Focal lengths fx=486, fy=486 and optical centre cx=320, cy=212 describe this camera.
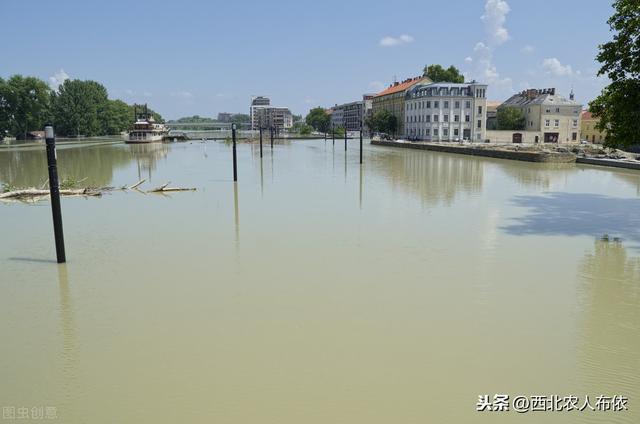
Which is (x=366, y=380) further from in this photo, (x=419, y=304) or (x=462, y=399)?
(x=419, y=304)

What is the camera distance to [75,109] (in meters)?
104

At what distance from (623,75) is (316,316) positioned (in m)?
14.1

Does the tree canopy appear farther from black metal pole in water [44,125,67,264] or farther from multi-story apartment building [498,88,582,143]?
black metal pole in water [44,125,67,264]

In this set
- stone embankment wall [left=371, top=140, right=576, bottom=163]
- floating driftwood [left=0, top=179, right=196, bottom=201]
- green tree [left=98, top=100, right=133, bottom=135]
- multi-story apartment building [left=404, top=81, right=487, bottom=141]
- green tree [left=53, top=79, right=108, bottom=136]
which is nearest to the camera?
floating driftwood [left=0, top=179, right=196, bottom=201]

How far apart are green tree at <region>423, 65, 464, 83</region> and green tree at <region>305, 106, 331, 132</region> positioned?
228 feet

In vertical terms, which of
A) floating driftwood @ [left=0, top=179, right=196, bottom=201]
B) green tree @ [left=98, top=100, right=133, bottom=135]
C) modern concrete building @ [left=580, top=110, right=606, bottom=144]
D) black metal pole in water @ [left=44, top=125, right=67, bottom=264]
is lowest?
floating driftwood @ [left=0, top=179, right=196, bottom=201]

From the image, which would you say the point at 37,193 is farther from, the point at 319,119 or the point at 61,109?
the point at 319,119

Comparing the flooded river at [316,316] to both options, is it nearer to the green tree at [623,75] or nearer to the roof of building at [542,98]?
the green tree at [623,75]

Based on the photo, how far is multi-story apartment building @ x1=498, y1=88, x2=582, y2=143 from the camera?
79438 mm

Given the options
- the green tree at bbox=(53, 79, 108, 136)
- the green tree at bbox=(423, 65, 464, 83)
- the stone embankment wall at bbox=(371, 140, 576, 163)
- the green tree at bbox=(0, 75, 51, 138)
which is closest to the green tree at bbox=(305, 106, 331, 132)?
the green tree at bbox=(423, 65, 464, 83)

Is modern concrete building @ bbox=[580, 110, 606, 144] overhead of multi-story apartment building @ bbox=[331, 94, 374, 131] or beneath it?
beneath

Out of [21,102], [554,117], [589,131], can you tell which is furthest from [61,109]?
[589,131]

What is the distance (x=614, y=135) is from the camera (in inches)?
640

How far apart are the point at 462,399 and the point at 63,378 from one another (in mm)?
4987
